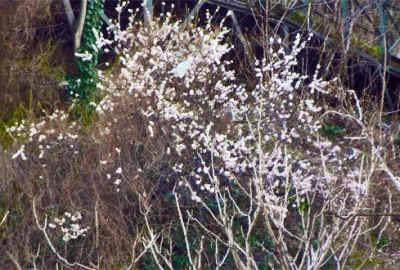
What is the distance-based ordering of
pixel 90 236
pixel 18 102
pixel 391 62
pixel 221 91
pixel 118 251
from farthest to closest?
pixel 391 62
pixel 18 102
pixel 221 91
pixel 90 236
pixel 118 251

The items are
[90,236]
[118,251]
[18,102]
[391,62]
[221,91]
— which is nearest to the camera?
[118,251]

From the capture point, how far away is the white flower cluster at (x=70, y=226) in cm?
938

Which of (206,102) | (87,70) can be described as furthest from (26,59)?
(206,102)

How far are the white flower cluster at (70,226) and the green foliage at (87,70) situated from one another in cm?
278

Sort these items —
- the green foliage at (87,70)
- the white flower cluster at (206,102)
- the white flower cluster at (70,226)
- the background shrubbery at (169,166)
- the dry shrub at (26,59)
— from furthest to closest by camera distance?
the dry shrub at (26,59), the green foliage at (87,70), the white flower cluster at (206,102), the background shrubbery at (169,166), the white flower cluster at (70,226)

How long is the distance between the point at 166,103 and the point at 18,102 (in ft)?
12.0

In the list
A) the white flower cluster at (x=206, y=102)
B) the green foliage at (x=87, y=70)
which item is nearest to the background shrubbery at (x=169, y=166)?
the white flower cluster at (x=206, y=102)

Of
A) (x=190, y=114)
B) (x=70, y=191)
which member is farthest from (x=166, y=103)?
(x=70, y=191)

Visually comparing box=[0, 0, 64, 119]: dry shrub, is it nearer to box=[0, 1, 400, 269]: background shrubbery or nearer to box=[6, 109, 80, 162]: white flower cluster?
box=[6, 109, 80, 162]: white flower cluster

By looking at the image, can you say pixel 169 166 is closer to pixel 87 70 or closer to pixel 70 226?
Result: pixel 70 226

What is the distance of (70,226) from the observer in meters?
9.66

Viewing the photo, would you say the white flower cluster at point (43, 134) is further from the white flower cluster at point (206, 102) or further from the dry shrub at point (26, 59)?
the dry shrub at point (26, 59)

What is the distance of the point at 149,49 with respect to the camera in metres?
10.8

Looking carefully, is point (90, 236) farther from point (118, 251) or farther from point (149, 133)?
point (149, 133)
